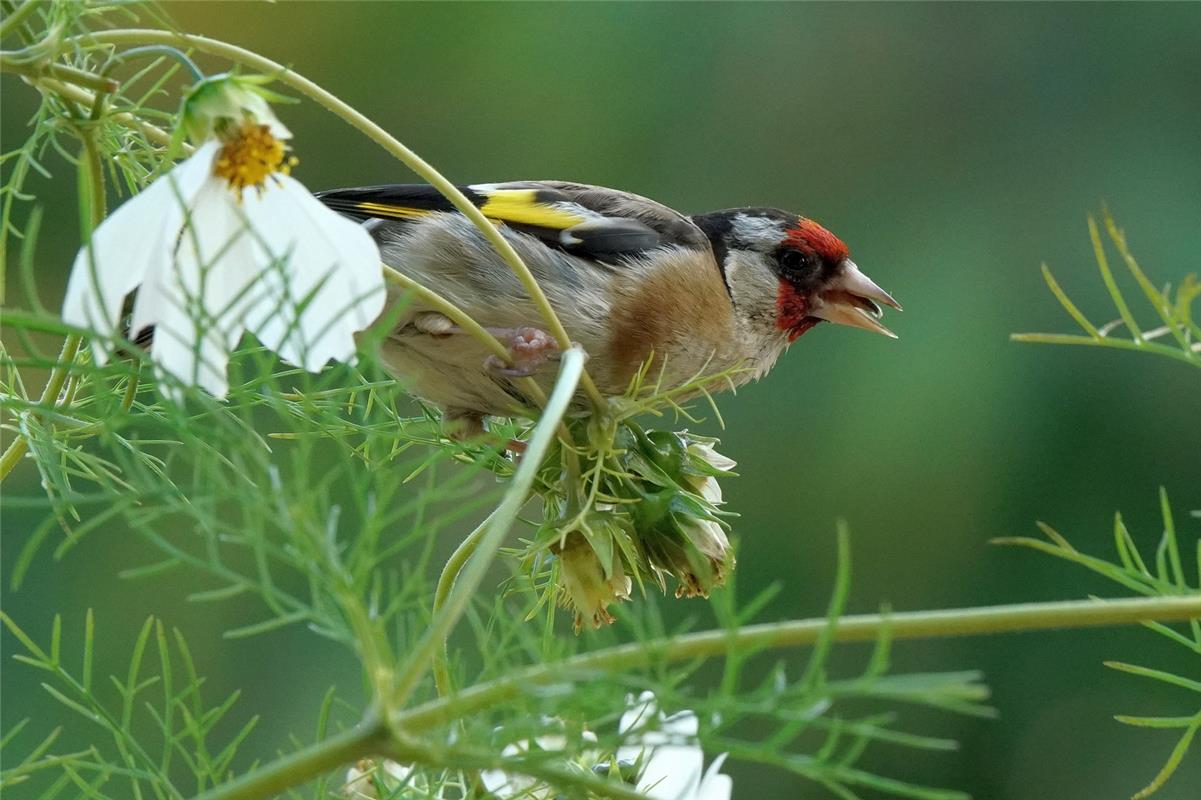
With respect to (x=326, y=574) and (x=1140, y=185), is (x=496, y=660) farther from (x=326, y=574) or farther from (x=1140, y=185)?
(x=1140, y=185)

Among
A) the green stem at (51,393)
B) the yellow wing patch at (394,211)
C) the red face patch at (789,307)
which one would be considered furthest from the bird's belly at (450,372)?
the red face patch at (789,307)

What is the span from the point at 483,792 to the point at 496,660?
0.24 meters

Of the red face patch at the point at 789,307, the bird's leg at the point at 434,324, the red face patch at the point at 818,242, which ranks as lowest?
the red face patch at the point at 789,307

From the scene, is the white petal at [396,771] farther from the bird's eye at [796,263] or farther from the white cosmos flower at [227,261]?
the bird's eye at [796,263]

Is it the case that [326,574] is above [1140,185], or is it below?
above

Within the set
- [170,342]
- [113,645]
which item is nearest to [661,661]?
[170,342]

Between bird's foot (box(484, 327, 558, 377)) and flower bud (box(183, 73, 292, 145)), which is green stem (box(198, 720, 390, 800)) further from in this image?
bird's foot (box(484, 327, 558, 377))

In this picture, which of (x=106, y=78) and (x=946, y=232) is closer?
(x=106, y=78)

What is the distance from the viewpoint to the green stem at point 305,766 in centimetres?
51

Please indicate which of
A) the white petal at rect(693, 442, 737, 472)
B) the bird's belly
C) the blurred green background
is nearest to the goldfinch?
the bird's belly

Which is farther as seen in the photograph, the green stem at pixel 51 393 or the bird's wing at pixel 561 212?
the bird's wing at pixel 561 212

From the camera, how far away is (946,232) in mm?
3893

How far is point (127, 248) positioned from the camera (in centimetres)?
63

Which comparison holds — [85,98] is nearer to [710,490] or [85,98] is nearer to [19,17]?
[19,17]
